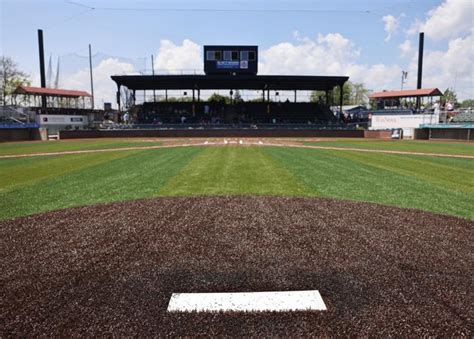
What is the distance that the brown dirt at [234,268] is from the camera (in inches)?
128

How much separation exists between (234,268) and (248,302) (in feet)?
2.82

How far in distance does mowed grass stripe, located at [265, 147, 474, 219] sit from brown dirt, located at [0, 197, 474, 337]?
1.25 m

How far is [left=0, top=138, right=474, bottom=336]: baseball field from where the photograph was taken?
3.29 metres

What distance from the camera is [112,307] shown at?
353 centimetres

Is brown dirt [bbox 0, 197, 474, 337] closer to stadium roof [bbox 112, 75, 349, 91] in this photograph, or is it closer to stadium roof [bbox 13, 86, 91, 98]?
stadium roof [bbox 112, 75, 349, 91]

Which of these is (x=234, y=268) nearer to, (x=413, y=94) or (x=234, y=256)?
(x=234, y=256)

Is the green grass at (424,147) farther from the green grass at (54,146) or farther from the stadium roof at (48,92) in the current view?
the stadium roof at (48,92)

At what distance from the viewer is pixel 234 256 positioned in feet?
15.8

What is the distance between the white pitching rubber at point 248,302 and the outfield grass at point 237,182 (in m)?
5.11

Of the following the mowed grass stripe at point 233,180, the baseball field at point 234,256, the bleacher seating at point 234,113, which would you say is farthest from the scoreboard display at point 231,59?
the baseball field at point 234,256

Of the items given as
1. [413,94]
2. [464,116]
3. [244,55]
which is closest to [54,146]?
[244,55]

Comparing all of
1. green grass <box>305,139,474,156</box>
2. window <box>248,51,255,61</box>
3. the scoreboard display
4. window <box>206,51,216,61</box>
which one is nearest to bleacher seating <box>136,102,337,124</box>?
the scoreboard display

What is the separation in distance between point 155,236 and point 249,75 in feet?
141

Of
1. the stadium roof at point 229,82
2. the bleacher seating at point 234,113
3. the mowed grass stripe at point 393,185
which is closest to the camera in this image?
the mowed grass stripe at point 393,185
